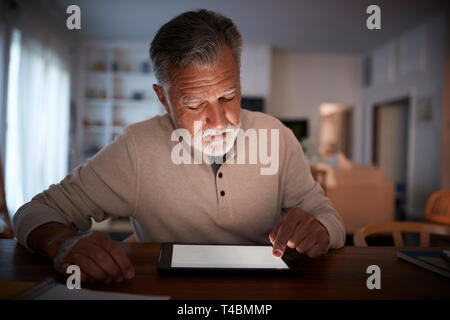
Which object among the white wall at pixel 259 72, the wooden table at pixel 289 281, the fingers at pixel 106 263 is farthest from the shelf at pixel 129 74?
the fingers at pixel 106 263

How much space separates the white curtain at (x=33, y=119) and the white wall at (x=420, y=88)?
18.3 ft

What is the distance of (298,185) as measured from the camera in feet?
3.58

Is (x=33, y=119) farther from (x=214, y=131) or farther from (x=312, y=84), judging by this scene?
(x=312, y=84)

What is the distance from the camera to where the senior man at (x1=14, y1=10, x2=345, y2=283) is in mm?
916

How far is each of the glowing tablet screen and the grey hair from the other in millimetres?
521

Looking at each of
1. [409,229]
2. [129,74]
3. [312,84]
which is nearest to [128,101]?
[129,74]

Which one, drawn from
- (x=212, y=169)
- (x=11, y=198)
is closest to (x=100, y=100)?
(x=11, y=198)

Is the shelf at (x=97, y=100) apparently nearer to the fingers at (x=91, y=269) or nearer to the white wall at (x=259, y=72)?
the white wall at (x=259, y=72)

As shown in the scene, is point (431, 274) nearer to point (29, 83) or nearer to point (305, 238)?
point (305, 238)

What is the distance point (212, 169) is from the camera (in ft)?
3.57

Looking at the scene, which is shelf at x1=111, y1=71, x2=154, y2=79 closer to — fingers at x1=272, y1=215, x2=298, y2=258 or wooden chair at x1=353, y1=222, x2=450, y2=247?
wooden chair at x1=353, y1=222, x2=450, y2=247

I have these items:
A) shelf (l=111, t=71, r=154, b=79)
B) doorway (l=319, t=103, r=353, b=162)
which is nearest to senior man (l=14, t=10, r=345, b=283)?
shelf (l=111, t=71, r=154, b=79)

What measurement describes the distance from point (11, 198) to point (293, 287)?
12.4 ft

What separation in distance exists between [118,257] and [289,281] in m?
0.32
